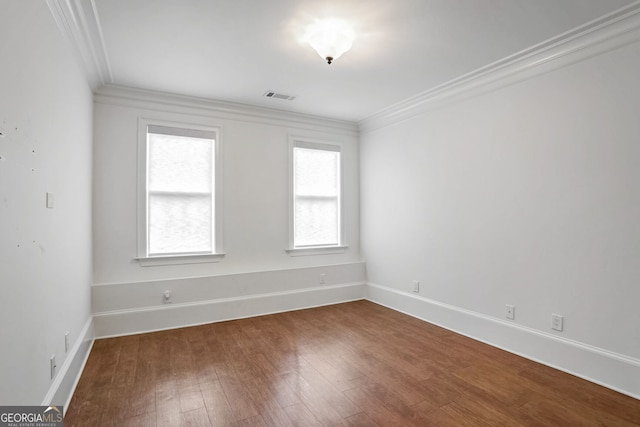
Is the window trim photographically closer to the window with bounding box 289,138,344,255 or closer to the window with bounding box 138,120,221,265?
the window with bounding box 138,120,221,265

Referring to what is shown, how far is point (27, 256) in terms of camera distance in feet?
5.49

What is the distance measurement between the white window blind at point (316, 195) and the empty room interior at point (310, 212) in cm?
5

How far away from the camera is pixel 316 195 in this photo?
195 inches

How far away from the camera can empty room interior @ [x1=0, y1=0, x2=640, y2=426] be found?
6.95 feet

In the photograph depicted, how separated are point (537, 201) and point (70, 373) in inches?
157

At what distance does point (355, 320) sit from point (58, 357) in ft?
9.50

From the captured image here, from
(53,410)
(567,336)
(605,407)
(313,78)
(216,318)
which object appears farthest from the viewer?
(216,318)

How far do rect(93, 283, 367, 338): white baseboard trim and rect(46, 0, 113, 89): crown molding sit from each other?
247 cm

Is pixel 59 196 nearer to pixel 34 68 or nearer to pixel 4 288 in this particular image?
pixel 34 68

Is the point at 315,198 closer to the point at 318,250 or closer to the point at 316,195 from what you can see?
the point at 316,195

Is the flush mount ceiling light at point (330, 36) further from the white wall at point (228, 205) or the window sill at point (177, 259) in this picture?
the window sill at point (177, 259)

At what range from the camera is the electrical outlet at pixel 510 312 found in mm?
3146

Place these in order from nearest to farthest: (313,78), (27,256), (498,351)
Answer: (27,256) → (498,351) → (313,78)

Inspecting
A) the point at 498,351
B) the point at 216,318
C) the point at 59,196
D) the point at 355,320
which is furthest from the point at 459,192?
the point at 59,196
